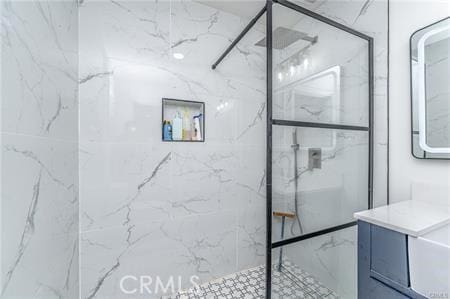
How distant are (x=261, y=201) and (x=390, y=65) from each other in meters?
1.45

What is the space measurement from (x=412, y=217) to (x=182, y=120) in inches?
60.0

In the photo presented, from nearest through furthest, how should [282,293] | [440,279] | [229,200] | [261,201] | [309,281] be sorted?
[440,279] < [282,293] < [309,281] < [229,200] < [261,201]

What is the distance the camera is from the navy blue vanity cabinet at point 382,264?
30.8 inches

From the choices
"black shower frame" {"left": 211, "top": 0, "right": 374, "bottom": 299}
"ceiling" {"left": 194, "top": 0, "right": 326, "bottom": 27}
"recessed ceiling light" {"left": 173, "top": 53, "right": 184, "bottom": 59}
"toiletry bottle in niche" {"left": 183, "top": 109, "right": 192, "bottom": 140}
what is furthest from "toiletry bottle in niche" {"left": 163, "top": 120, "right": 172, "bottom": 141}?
"ceiling" {"left": 194, "top": 0, "right": 326, "bottom": 27}

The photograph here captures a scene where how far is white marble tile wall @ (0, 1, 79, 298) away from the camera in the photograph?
0.63 metres

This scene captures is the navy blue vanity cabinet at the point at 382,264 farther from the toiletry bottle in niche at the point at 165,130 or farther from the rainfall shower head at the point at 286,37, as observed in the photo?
the toiletry bottle in niche at the point at 165,130

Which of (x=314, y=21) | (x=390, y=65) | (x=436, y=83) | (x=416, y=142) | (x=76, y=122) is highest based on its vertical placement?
(x=314, y=21)

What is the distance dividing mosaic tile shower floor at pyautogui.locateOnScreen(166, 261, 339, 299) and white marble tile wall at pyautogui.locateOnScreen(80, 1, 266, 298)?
80 mm

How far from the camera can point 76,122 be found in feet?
4.36

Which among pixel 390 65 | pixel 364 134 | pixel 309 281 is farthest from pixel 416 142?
pixel 309 281

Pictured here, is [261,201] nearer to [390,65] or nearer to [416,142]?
[416,142]

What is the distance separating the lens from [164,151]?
160cm

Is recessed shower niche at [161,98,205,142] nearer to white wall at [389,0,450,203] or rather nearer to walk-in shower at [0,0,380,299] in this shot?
walk-in shower at [0,0,380,299]

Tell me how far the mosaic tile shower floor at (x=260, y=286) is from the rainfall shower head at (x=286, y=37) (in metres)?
1.25
